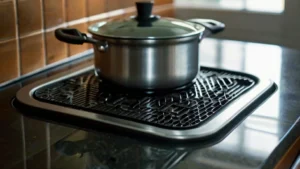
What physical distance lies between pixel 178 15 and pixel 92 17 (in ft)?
1.87

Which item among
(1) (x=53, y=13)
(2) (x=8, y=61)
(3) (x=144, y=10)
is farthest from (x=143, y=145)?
(1) (x=53, y=13)

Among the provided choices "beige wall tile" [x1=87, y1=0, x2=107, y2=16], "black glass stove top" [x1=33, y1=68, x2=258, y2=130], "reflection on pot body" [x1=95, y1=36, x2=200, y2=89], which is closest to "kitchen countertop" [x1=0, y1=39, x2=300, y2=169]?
"black glass stove top" [x1=33, y1=68, x2=258, y2=130]

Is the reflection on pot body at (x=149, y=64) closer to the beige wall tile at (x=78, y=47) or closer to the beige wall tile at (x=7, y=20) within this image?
the beige wall tile at (x=7, y=20)

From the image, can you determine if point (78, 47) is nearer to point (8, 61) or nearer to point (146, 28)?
point (8, 61)

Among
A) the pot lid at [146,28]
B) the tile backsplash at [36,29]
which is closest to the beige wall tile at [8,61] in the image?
the tile backsplash at [36,29]

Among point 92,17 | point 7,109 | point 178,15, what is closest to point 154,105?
point 7,109

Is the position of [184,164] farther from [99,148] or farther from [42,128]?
[42,128]

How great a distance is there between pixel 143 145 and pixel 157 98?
0.73 feet

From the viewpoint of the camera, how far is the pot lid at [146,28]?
106 centimetres

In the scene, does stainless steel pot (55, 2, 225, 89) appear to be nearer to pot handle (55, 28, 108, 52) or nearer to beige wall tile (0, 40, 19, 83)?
Result: pot handle (55, 28, 108, 52)

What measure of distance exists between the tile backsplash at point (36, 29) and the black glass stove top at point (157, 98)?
0.41ft

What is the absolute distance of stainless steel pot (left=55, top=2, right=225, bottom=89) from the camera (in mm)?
1059

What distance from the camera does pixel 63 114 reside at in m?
1.00

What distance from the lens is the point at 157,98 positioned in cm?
110
